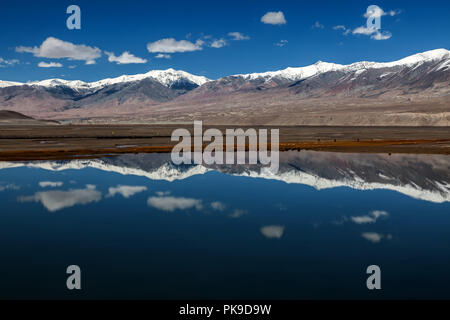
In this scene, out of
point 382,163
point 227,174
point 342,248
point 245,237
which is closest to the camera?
point 342,248

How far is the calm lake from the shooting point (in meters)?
12.6

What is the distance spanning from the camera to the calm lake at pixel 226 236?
12555 millimetres

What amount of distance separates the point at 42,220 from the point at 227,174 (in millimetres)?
18925

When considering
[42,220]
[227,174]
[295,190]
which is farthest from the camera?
[227,174]

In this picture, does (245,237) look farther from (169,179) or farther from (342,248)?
(169,179)

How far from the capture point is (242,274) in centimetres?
1338

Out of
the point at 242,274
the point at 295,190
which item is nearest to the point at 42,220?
the point at 242,274

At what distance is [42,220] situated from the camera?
20.6 meters

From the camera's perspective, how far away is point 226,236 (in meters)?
17.5
